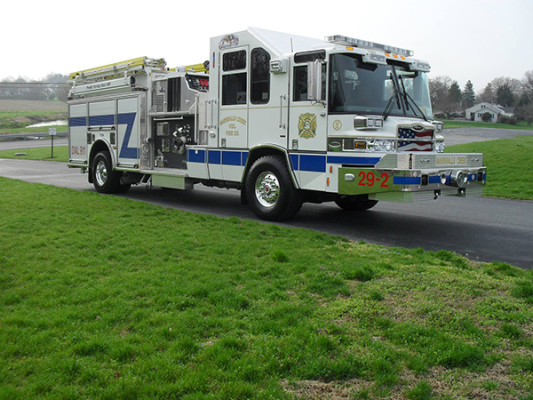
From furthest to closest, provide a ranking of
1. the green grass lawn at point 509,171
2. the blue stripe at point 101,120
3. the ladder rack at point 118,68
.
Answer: the green grass lawn at point 509,171 → the blue stripe at point 101,120 → the ladder rack at point 118,68

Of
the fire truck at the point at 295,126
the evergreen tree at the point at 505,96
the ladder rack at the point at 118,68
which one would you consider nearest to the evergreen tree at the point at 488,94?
the evergreen tree at the point at 505,96

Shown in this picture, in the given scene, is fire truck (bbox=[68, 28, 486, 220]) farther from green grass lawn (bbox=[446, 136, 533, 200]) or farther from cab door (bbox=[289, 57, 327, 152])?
green grass lawn (bbox=[446, 136, 533, 200])

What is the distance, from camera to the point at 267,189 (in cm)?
984

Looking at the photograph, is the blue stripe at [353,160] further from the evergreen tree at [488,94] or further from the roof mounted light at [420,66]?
the evergreen tree at [488,94]

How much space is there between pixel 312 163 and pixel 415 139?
175 cm

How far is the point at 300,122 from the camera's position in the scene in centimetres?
916

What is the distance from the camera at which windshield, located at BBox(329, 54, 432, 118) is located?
8562 mm

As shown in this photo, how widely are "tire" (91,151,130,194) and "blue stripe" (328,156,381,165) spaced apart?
24.2 ft

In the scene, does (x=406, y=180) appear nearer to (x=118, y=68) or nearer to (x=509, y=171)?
(x=118, y=68)

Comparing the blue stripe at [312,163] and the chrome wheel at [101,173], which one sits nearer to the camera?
the blue stripe at [312,163]

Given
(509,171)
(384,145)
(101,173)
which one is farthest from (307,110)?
(509,171)

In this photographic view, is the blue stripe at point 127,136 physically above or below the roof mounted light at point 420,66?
below

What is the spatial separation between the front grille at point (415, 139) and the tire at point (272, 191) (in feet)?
6.95

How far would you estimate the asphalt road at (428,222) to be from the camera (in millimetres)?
7836
